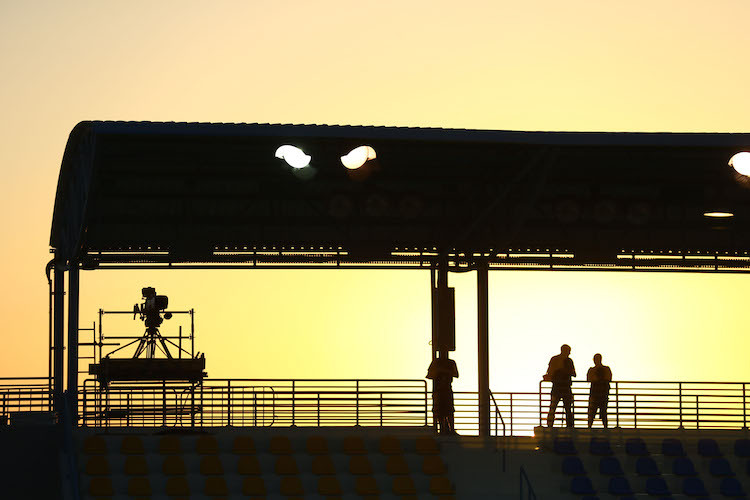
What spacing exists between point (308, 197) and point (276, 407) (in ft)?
12.3

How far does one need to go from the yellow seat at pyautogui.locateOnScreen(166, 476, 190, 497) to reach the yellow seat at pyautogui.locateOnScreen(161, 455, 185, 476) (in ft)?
0.83

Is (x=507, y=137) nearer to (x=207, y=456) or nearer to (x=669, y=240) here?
(x=207, y=456)

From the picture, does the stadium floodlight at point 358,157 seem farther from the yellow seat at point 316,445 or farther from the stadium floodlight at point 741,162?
the stadium floodlight at point 741,162

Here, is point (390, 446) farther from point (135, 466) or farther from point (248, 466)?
point (135, 466)

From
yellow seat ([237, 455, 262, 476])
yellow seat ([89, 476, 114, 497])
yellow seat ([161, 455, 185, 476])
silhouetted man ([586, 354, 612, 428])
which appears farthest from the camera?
silhouetted man ([586, 354, 612, 428])

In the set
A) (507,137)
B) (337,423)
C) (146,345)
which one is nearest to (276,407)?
(337,423)

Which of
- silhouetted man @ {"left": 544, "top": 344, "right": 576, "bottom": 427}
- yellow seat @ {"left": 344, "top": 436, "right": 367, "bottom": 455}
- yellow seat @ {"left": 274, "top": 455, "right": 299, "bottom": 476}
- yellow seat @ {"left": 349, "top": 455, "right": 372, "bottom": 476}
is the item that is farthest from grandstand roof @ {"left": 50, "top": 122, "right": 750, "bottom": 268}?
yellow seat @ {"left": 274, "top": 455, "right": 299, "bottom": 476}

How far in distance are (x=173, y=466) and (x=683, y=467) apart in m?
8.23

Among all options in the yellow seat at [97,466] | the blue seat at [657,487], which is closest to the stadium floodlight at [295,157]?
the yellow seat at [97,466]

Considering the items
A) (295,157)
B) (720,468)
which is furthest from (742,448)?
(295,157)

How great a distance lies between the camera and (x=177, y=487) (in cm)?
2455

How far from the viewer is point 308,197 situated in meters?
28.4

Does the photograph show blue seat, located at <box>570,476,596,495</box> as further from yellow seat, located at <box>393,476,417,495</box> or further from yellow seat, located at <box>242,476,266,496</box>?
yellow seat, located at <box>242,476,266,496</box>

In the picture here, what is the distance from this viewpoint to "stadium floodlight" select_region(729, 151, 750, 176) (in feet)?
79.2
